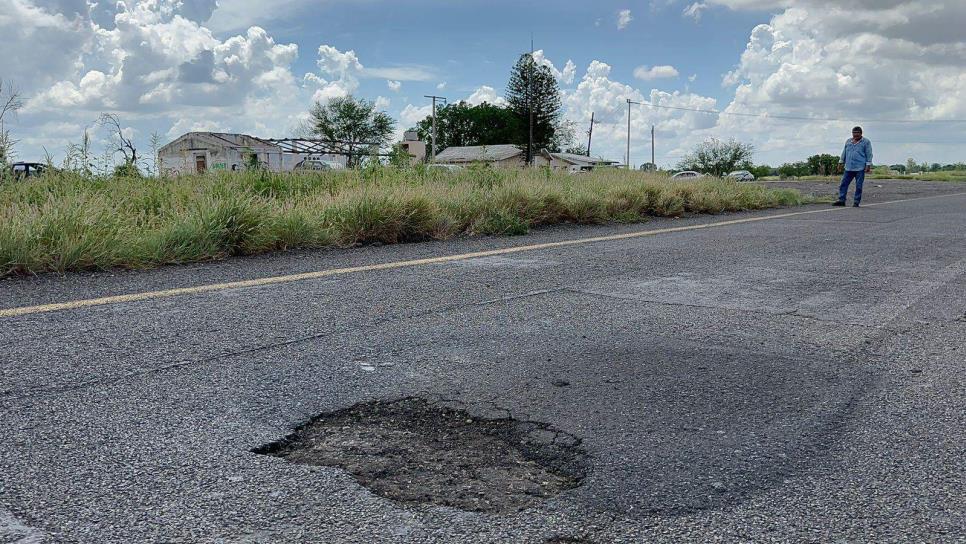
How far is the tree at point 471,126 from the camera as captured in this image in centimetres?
10351

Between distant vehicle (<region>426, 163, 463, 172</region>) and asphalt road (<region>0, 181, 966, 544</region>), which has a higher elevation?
distant vehicle (<region>426, 163, 463, 172</region>)

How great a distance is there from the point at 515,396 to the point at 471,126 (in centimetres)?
10519

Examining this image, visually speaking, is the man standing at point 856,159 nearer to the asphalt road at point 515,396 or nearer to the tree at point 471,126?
the asphalt road at point 515,396

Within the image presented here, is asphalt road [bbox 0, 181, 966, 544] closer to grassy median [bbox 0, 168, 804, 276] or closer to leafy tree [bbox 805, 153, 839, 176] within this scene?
grassy median [bbox 0, 168, 804, 276]

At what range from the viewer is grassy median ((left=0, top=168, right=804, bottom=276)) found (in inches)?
A: 245

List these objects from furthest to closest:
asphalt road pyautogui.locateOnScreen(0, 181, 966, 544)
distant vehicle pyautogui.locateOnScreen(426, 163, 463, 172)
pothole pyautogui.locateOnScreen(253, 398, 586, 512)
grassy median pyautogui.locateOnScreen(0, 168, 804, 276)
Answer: distant vehicle pyautogui.locateOnScreen(426, 163, 463, 172) → grassy median pyautogui.locateOnScreen(0, 168, 804, 276) → pothole pyautogui.locateOnScreen(253, 398, 586, 512) → asphalt road pyautogui.locateOnScreen(0, 181, 966, 544)

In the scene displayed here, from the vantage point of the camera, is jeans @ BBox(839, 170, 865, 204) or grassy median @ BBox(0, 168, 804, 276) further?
jeans @ BBox(839, 170, 865, 204)

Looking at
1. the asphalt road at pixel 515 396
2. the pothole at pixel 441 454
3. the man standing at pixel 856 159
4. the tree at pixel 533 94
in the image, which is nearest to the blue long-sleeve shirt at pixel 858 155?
the man standing at pixel 856 159

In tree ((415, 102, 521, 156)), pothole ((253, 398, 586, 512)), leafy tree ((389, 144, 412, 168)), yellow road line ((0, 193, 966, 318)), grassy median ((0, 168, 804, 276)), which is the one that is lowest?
pothole ((253, 398, 586, 512))

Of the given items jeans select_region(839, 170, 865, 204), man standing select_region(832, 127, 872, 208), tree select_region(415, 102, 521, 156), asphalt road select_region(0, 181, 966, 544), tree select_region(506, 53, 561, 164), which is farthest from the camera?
tree select_region(415, 102, 521, 156)

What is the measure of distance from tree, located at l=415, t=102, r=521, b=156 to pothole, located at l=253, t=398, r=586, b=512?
325ft

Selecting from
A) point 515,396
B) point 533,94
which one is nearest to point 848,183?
point 515,396

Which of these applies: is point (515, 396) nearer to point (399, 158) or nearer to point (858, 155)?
point (399, 158)

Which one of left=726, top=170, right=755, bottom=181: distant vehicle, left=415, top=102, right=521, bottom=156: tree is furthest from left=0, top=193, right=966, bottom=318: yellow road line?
left=415, top=102, right=521, bottom=156: tree
